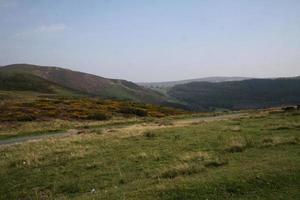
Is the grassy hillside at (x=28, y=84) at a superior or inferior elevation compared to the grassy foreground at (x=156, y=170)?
superior

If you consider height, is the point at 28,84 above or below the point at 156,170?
above

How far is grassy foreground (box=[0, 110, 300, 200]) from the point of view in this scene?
12.1 meters

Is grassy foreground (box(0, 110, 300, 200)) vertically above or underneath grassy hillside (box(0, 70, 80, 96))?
underneath

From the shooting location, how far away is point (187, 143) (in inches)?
920

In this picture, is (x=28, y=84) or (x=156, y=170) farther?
(x=28, y=84)

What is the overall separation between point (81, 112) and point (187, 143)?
4230cm

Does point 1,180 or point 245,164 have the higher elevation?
point 245,164

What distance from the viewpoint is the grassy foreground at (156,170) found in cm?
1212

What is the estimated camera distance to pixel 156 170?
15.9 m

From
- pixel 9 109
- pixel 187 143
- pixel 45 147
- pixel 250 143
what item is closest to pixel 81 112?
pixel 9 109

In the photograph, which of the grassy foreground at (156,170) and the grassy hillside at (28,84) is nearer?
the grassy foreground at (156,170)

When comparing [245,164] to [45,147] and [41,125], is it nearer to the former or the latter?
[45,147]

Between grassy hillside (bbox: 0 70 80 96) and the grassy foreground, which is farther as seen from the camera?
grassy hillside (bbox: 0 70 80 96)

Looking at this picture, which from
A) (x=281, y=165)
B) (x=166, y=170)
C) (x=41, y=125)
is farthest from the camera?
(x=41, y=125)
